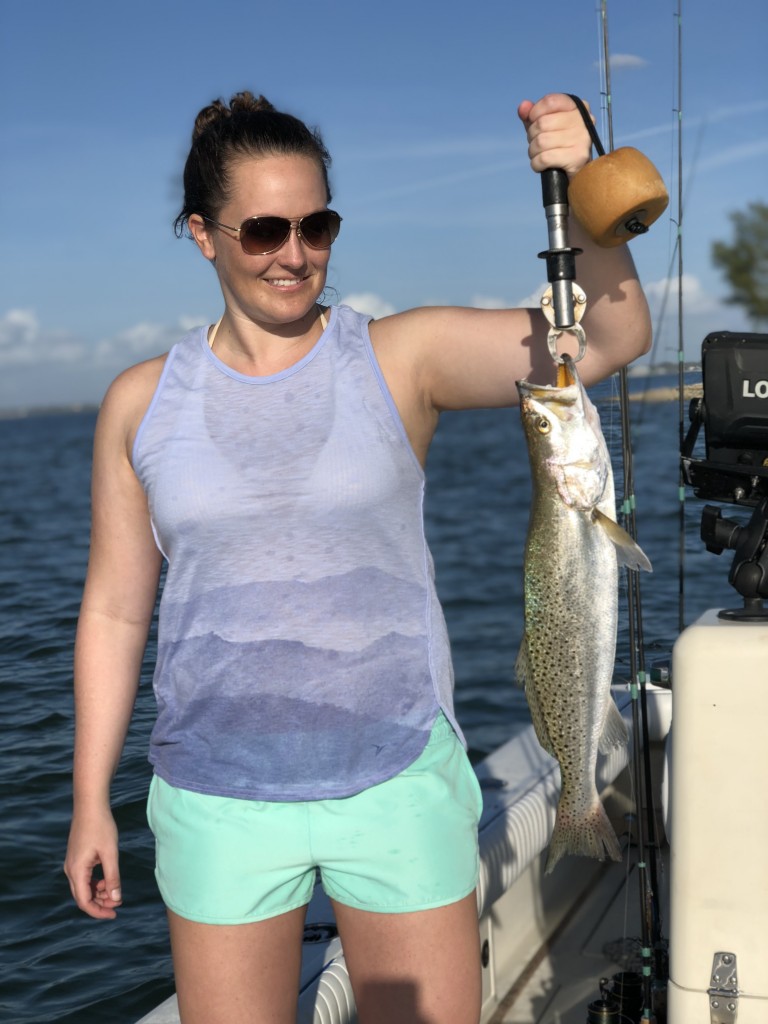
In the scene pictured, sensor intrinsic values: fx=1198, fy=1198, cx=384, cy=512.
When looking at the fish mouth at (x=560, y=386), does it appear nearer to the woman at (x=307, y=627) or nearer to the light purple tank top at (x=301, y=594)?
the woman at (x=307, y=627)

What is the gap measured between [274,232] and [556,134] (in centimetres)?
57

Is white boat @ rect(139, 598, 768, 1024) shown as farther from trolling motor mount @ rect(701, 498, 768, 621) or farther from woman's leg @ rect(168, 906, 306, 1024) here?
woman's leg @ rect(168, 906, 306, 1024)

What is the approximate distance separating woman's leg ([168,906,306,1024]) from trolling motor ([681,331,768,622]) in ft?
3.85

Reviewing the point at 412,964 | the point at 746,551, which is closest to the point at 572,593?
the point at 746,551

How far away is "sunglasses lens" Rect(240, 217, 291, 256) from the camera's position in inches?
89.4

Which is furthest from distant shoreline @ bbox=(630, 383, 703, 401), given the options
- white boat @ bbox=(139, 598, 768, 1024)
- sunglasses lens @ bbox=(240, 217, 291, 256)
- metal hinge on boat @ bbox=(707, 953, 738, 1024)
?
metal hinge on boat @ bbox=(707, 953, 738, 1024)

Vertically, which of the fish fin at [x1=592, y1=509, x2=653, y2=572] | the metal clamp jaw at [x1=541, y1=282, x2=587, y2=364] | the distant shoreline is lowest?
the fish fin at [x1=592, y1=509, x2=653, y2=572]

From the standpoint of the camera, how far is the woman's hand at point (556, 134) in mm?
2016

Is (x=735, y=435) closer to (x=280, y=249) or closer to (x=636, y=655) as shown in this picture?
(x=636, y=655)

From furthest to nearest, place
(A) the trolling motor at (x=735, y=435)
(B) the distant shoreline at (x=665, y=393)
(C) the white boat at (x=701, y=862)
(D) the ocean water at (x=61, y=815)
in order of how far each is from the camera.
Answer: (D) the ocean water at (x=61, y=815) < (B) the distant shoreline at (x=665, y=393) < (A) the trolling motor at (x=735, y=435) < (C) the white boat at (x=701, y=862)

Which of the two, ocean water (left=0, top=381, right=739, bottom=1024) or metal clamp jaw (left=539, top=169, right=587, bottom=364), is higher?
metal clamp jaw (left=539, top=169, right=587, bottom=364)

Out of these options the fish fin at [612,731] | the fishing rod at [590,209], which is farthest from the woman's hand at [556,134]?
the fish fin at [612,731]

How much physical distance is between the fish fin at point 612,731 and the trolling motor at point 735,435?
0.42m

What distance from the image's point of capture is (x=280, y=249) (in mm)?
2271
